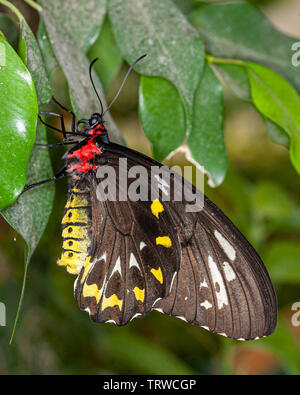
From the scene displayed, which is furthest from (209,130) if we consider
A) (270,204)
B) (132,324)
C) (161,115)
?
(132,324)

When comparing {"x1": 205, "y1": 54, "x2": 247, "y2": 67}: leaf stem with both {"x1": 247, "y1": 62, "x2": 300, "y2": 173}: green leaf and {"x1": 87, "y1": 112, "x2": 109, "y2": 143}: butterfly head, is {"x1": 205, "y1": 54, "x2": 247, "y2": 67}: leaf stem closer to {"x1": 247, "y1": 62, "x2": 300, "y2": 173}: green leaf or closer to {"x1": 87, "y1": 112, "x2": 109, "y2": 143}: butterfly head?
{"x1": 247, "y1": 62, "x2": 300, "y2": 173}: green leaf

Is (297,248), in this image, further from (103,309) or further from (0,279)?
(0,279)

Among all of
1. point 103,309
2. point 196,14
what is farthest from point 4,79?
point 196,14

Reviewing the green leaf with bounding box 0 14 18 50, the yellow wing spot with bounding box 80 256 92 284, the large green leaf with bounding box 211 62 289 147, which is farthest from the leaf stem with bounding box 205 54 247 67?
the yellow wing spot with bounding box 80 256 92 284

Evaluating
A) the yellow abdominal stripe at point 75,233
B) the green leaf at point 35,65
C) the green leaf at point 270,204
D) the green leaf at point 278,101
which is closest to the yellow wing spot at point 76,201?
the yellow abdominal stripe at point 75,233

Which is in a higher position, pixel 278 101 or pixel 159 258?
pixel 278 101

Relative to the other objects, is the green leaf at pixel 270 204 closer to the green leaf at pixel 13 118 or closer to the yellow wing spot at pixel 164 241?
the yellow wing spot at pixel 164 241

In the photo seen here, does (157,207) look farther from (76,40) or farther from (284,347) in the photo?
(284,347)
